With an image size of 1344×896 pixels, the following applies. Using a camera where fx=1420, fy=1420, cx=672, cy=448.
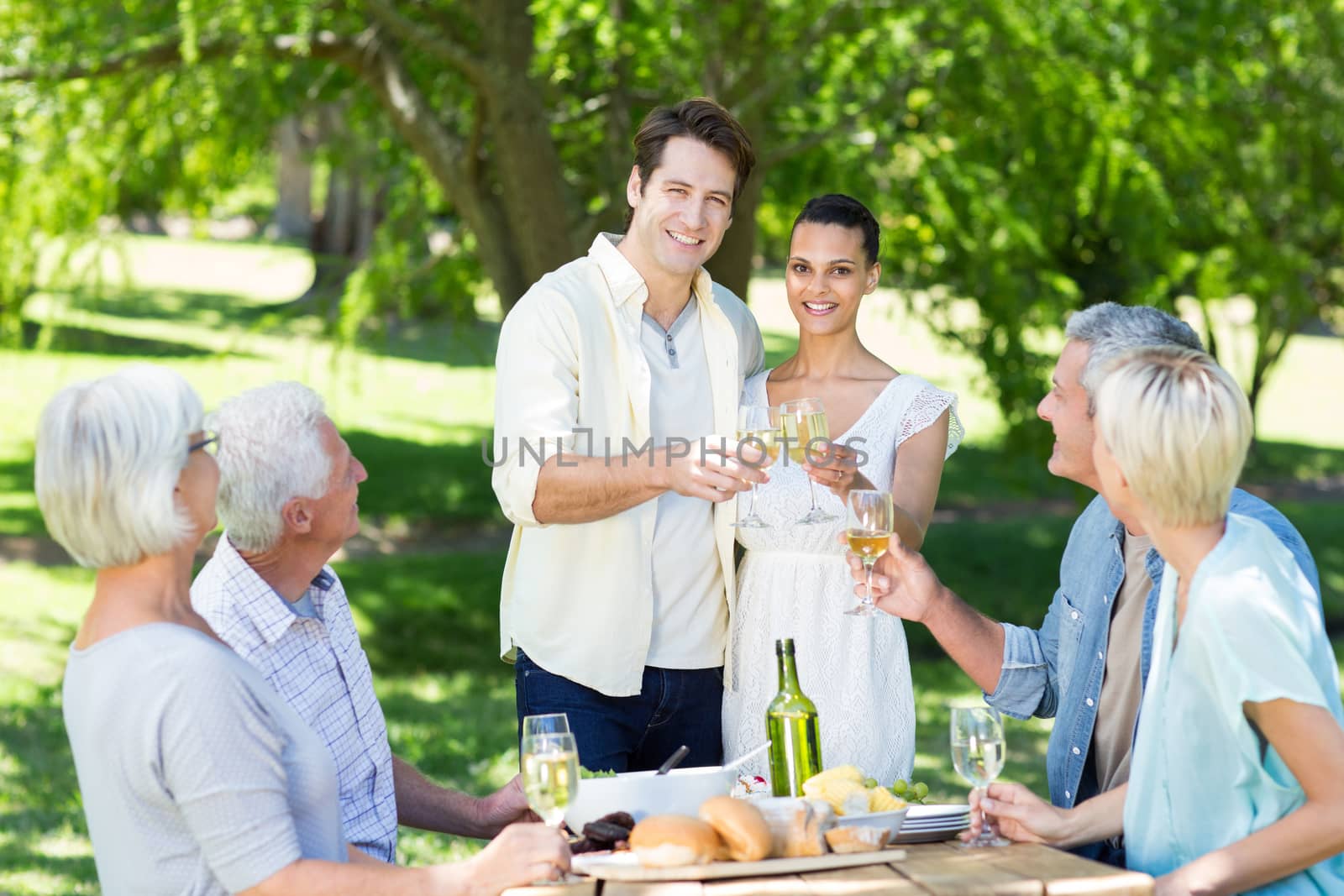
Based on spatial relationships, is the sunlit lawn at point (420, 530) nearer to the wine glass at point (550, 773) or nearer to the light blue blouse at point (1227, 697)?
the wine glass at point (550, 773)

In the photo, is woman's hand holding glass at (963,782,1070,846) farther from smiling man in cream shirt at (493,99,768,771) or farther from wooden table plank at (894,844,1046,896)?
smiling man in cream shirt at (493,99,768,771)

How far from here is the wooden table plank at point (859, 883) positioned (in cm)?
242

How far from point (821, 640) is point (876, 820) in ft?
3.41

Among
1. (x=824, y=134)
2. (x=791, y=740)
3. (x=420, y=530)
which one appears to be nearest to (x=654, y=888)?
(x=791, y=740)

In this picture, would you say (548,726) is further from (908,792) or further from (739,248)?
(739,248)

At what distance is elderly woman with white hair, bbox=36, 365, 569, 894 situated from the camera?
2.38m

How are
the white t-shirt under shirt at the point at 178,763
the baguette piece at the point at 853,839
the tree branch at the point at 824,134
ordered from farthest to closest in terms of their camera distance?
the tree branch at the point at 824,134
the baguette piece at the point at 853,839
the white t-shirt under shirt at the point at 178,763

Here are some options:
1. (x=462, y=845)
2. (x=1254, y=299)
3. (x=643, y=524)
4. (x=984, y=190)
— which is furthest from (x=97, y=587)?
(x=1254, y=299)

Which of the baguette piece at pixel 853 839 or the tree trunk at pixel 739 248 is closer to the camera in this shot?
the baguette piece at pixel 853 839

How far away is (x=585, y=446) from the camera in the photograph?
362 cm

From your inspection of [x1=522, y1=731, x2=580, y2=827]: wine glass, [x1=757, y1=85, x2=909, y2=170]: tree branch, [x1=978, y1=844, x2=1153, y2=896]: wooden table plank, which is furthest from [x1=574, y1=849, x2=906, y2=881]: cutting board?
[x1=757, y1=85, x2=909, y2=170]: tree branch

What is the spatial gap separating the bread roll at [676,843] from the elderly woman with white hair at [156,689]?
184mm

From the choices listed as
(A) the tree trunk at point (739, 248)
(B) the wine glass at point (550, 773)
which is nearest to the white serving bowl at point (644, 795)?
(B) the wine glass at point (550, 773)

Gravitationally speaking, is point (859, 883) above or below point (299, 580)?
below
